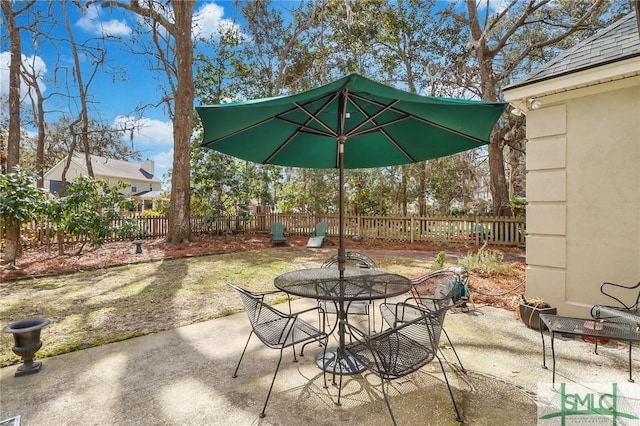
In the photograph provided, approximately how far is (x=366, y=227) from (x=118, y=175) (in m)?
24.0

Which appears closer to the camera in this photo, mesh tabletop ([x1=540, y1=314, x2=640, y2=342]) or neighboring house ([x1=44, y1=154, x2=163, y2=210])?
mesh tabletop ([x1=540, y1=314, x2=640, y2=342])

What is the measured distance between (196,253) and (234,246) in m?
1.67

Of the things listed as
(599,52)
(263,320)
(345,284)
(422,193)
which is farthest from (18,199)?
(422,193)

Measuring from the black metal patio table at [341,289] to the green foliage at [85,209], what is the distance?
651 cm

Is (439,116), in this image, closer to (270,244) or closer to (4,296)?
(4,296)

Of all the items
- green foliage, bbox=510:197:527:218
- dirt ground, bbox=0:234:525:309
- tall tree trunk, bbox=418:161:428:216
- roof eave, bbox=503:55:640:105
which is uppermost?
roof eave, bbox=503:55:640:105

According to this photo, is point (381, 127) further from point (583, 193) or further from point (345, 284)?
point (583, 193)

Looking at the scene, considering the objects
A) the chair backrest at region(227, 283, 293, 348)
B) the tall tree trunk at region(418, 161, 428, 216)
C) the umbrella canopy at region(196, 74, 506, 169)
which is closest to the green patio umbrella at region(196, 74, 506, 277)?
the umbrella canopy at region(196, 74, 506, 169)

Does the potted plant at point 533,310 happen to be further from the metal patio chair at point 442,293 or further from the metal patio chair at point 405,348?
the metal patio chair at point 405,348

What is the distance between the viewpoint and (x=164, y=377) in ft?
8.28

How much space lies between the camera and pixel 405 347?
2.16 metres

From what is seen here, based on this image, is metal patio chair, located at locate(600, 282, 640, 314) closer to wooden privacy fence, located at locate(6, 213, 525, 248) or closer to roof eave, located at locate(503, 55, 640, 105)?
roof eave, located at locate(503, 55, 640, 105)

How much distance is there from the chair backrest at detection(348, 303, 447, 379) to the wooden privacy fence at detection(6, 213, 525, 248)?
8.97 metres

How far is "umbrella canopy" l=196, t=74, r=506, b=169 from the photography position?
7.28 feet
